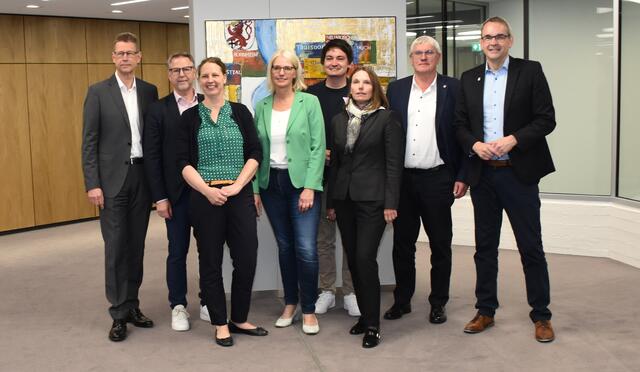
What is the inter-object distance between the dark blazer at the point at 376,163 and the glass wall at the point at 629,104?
3.08 meters

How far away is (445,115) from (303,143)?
859 mm

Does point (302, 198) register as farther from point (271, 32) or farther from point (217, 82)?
point (271, 32)

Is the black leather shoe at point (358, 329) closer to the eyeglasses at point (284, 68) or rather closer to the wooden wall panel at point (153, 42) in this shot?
the eyeglasses at point (284, 68)

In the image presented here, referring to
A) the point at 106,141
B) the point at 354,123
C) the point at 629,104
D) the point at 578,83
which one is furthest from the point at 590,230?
the point at 106,141

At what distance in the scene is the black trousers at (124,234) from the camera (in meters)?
4.61

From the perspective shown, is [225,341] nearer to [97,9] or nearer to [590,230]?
[590,230]

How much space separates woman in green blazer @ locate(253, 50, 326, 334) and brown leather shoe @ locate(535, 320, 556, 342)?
4.19 ft

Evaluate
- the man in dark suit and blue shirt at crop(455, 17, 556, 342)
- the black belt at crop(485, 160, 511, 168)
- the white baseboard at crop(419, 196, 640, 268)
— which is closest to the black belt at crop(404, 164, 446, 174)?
the man in dark suit and blue shirt at crop(455, 17, 556, 342)

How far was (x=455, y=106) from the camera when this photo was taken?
4527 millimetres

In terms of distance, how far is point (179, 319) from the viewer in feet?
15.6

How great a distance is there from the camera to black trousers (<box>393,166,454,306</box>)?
4.57m

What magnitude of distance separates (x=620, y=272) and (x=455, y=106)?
2.48m

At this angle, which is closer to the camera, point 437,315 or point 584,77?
point 437,315

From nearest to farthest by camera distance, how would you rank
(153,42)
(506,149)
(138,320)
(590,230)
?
1. (506,149)
2. (138,320)
3. (590,230)
4. (153,42)
